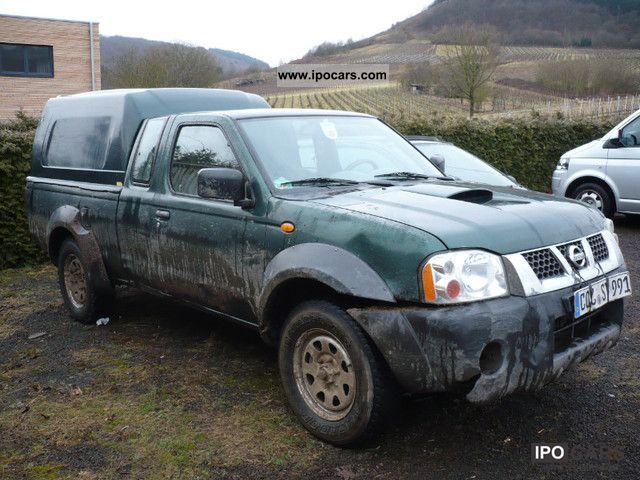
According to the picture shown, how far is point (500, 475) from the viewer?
10.5 ft

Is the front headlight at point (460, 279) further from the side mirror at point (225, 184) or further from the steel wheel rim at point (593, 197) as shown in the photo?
the steel wheel rim at point (593, 197)

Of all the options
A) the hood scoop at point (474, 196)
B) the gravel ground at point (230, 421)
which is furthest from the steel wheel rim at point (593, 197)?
the hood scoop at point (474, 196)

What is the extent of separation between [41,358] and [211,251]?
6.27ft

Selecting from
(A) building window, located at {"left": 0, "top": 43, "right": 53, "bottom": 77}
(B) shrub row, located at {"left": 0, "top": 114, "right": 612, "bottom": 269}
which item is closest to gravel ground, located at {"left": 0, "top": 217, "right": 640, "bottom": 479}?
(B) shrub row, located at {"left": 0, "top": 114, "right": 612, "bottom": 269}

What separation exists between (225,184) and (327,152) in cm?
87

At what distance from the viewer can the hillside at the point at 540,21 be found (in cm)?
7338

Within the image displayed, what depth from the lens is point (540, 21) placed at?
3324 inches

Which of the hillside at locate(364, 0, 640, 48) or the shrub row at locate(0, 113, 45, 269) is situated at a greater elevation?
the hillside at locate(364, 0, 640, 48)

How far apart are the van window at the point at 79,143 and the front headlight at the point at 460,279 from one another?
3.44 m

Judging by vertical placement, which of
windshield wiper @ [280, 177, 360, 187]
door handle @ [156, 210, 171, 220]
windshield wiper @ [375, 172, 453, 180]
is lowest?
door handle @ [156, 210, 171, 220]

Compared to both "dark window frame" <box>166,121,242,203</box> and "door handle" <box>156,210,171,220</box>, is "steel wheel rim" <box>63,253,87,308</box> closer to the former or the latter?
"door handle" <box>156,210,171,220</box>

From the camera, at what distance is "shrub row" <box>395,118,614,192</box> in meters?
14.1

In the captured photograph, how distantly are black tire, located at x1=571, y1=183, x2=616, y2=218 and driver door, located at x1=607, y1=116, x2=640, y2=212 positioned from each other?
0.60 ft

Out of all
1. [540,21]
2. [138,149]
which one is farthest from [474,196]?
[540,21]
